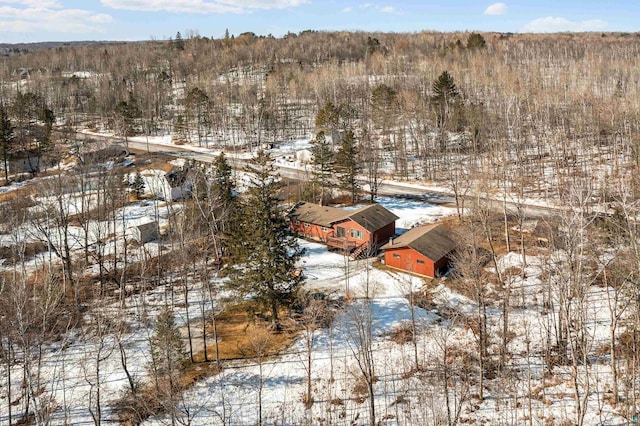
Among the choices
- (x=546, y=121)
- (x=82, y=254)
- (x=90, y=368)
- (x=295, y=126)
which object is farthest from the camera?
(x=295, y=126)

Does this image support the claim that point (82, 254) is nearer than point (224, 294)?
No

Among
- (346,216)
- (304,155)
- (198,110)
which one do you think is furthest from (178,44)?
(346,216)

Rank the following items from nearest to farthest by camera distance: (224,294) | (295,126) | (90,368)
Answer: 1. (90,368)
2. (224,294)
3. (295,126)

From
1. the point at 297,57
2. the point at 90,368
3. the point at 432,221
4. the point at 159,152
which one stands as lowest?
the point at 90,368

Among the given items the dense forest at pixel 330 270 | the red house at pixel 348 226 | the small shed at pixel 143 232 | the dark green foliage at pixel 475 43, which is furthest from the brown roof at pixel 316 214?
the dark green foliage at pixel 475 43

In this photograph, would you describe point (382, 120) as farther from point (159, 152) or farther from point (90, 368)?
point (90, 368)

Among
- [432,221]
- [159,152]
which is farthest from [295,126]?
[432,221]

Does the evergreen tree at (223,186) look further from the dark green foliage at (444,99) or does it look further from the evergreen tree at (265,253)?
the dark green foliage at (444,99)

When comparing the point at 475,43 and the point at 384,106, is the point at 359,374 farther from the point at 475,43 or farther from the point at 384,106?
the point at 475,43
